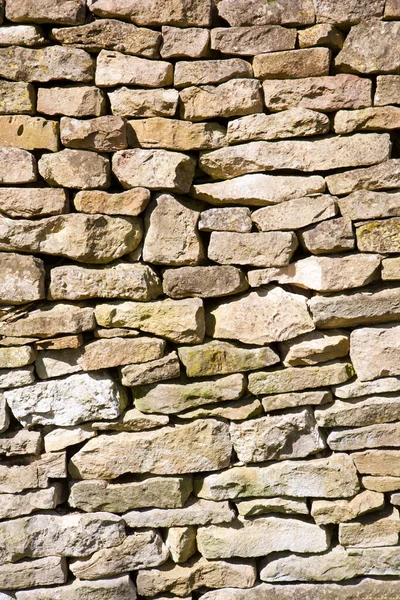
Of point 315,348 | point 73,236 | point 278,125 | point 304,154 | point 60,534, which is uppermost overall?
point 278,125

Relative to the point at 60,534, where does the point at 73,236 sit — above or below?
above

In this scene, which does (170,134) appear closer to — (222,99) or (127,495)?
(222,99)

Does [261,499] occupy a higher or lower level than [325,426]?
lower

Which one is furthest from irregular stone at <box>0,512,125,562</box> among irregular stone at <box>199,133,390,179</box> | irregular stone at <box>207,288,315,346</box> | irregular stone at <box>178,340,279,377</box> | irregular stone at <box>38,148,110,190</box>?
irregular stone at <box>199,133,390,179</box>

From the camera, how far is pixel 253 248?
274 cm

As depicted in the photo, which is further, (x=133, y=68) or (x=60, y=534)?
(x=60, y=534)

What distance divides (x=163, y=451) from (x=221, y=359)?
50 centimetres

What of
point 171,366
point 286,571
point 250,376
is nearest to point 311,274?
point 250,376

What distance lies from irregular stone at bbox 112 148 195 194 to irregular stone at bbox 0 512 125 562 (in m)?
1.51

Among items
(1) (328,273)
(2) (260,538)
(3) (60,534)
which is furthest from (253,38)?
(3) (60,534)

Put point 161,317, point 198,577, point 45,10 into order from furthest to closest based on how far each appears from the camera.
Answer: point 198,577 → point 161,317 → point 45,10

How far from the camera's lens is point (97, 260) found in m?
2.72

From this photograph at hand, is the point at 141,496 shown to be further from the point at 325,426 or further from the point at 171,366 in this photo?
the point at 325,426

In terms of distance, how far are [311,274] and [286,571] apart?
1.38 metres
